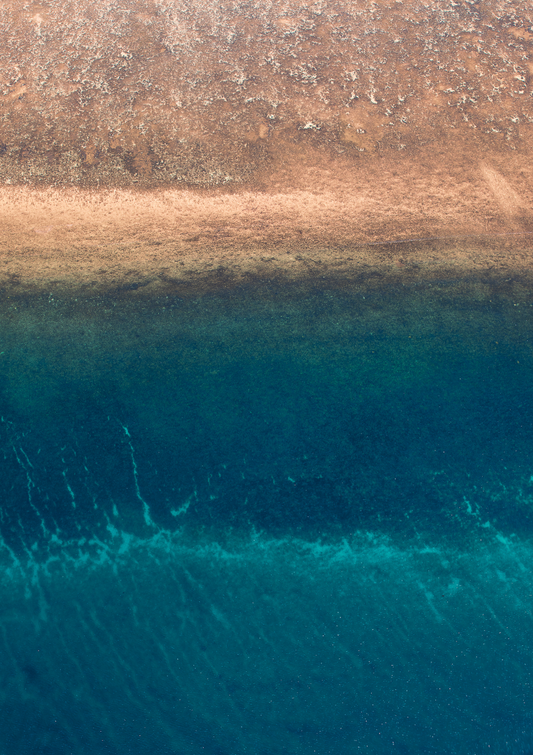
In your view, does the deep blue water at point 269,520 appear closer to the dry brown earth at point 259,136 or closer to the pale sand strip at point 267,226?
the pale sand strip at point 267,226

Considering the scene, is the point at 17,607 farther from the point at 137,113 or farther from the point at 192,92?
the point at 192,92

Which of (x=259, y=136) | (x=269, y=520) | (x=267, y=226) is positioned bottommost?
(x=269, y=520)

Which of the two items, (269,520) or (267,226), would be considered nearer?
(269,520)

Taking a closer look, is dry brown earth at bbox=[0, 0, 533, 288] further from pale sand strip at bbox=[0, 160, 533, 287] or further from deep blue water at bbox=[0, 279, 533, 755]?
deep blue water at bbox=[0, 279, 533, 755]

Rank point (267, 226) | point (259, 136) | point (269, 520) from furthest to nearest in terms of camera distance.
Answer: point (259, 136)
point (267, 226)
point (269, 520)

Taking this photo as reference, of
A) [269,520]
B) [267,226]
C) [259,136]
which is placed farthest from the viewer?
[259,136]

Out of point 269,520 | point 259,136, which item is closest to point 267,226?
point 259,136

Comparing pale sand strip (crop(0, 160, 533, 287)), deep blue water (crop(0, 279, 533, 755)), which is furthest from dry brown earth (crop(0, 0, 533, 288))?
deep blue water (crop(0, 279, 533, 755))

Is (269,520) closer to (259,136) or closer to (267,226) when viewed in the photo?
(267,226)
